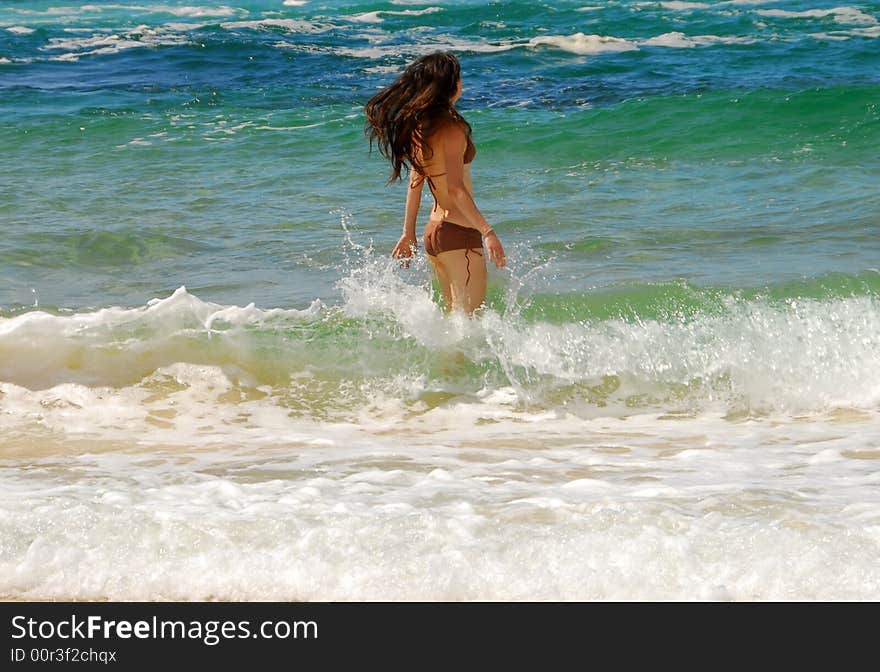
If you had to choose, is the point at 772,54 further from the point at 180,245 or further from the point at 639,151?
the point at 180,245

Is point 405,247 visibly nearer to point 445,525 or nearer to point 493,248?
point 493,248

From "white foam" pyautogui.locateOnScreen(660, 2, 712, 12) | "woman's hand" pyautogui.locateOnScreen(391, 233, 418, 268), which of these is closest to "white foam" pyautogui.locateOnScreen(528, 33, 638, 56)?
"white foam" pyautogui.locateOnScreen(660, 2, 712, 12)

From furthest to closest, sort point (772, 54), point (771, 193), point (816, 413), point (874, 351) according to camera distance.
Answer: point (772, 54)
point (771, 193)
point (874, 351)
point (816, 413)

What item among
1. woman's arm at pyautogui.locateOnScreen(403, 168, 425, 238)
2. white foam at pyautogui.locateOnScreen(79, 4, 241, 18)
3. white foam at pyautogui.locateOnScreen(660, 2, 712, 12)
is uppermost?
white foam at pyautogui.locateOnScreen(79, 4, 241, 18)

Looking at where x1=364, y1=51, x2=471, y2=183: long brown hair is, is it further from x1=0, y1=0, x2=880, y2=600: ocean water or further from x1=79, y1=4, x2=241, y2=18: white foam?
x1=79, y1=4, x2=241, y2=18: white foam

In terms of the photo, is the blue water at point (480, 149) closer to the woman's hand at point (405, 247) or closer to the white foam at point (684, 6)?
the white foam at point (684, 6)

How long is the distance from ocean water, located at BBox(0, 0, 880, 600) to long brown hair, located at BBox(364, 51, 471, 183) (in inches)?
52.5

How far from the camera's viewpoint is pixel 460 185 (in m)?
5.90

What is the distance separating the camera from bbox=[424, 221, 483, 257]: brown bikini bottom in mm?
6152

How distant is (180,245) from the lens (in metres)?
9.80

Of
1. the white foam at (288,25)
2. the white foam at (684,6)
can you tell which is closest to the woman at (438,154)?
the white foam at (288,25)

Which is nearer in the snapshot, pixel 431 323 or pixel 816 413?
pixel 816 413

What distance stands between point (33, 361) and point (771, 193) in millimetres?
7023
